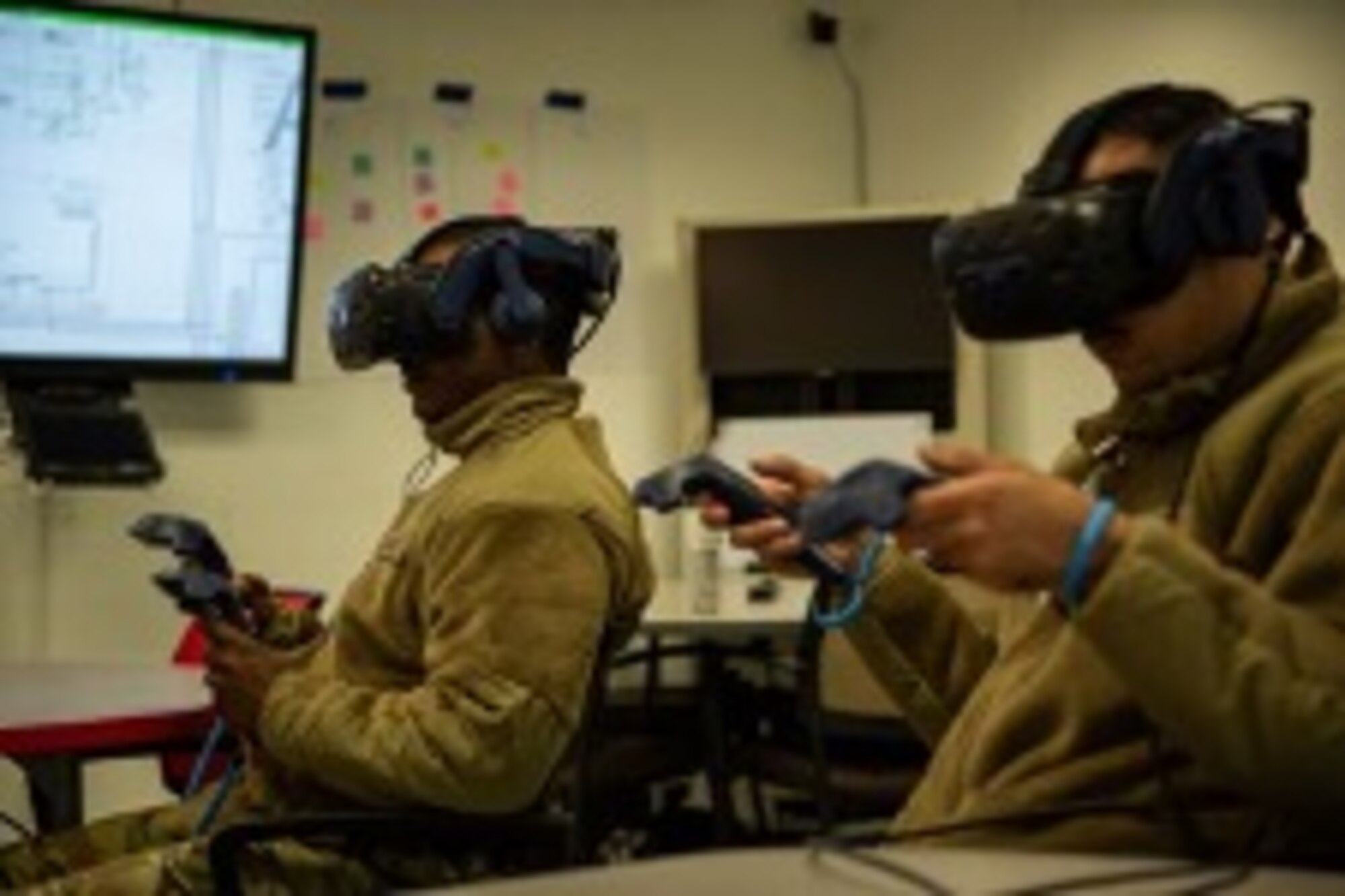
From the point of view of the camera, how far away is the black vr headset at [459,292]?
206 cm

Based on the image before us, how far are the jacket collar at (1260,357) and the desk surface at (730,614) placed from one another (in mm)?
1954

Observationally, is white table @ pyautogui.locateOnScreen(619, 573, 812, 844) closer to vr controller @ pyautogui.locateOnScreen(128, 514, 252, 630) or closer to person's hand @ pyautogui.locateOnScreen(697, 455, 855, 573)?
vr controller @ pyautogui.locateOnScreen(128, 514, 252, 630)

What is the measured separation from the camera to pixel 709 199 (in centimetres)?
464

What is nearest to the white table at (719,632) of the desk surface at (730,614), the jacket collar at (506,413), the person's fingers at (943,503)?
the desk surface at (730,614)

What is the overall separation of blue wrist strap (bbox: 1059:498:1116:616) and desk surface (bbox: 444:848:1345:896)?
0.18 meters

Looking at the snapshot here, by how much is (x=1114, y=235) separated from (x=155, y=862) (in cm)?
134

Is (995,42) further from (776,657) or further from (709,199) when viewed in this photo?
(776,657)

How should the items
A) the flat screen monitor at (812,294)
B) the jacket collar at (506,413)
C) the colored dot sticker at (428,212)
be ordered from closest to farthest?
1. the jacket collar at (506,413)
2. the colored dot sticker at (428,212)
3. the flat screen monitor at (812,294)

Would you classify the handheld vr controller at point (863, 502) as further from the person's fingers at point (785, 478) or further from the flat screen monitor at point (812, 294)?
the flat screen monitor at point (812, 294)

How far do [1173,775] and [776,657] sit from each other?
2971 millimetres

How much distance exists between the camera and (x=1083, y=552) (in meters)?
1.07

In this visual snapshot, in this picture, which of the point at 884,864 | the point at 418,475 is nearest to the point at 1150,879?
the point at 884,864

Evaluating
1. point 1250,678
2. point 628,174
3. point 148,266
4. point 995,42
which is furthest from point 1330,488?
point 995,42

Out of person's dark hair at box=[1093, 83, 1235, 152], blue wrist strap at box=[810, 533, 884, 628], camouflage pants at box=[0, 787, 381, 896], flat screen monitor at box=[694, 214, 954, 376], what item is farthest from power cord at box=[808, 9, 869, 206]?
person's dark hair at box=[1093, 83, 1235, 152]
